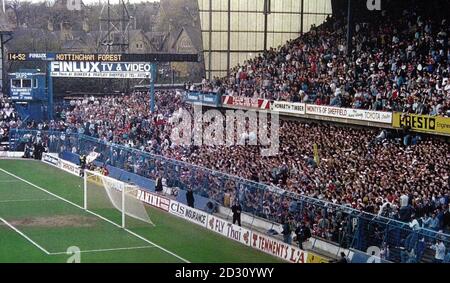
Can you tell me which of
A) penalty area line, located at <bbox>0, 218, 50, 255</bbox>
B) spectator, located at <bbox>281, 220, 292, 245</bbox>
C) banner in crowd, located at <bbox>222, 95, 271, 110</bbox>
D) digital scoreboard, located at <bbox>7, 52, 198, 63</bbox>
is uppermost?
digital scoreboard, located at <bbox>7, 52, 198, 63</bbox>

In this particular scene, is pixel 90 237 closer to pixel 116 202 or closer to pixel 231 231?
pixel 116 202

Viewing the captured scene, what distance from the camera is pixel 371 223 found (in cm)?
2011

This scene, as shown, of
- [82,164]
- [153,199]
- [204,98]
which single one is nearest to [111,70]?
[204,98]

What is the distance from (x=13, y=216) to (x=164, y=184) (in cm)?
746

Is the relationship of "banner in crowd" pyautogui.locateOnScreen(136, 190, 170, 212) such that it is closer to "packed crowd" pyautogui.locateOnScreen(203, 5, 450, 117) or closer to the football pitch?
the football pitch

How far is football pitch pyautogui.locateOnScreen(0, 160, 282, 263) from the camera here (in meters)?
22.8

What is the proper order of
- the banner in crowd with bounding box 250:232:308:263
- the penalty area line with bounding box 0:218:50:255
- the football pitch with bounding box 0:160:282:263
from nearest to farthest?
the banner in crowd with bounding box 250:232:308:263 → the football pitch with bounding box 0:160:282:263 → the penalty area line with bounding box 0:218:50:255

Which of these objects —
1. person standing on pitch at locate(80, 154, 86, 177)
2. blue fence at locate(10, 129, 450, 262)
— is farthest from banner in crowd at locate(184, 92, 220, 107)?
person standing on pitch at locate(80, 154, 86, 177)

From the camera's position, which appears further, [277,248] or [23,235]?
[23,235]

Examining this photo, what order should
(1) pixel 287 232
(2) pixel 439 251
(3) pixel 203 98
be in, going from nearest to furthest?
(2) pixel 439 251, (1) pixel 287 232, (3) pixel 203 98

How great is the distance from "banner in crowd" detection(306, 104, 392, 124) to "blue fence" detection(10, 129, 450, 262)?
679 cm

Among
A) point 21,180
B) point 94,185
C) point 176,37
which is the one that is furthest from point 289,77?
point 176,37

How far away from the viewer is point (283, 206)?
24.6 meters

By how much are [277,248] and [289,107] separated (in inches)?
572
